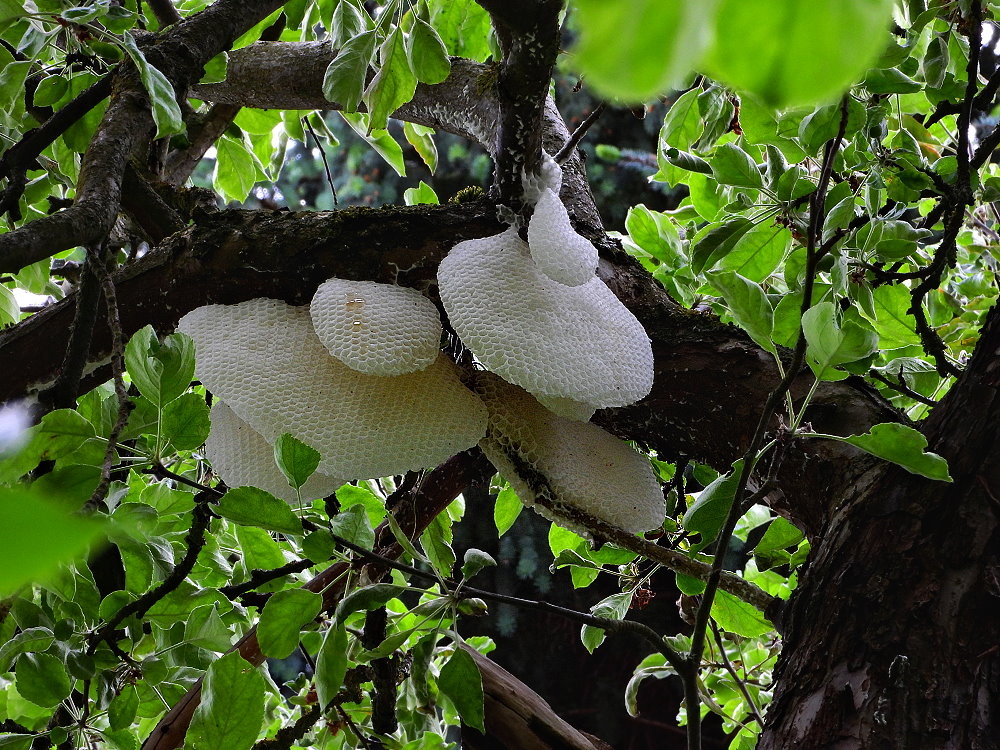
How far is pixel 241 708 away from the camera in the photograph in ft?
1.76

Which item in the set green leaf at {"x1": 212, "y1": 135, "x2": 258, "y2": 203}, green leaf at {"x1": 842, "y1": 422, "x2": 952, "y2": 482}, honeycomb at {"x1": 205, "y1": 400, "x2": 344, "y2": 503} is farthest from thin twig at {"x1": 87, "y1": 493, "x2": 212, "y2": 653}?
green leaf at {"x1": 212, "y1": 135, "x2": 258, "y2": 203}

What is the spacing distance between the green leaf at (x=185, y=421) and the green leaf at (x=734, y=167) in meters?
0.48

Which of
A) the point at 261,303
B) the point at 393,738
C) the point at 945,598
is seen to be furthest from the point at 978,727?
the point at 393,738

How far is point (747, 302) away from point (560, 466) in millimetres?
231

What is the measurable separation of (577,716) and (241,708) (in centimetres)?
233

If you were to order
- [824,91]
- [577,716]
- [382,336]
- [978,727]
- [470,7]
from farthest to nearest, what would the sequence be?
[577,716], [470,7], [382,336], [978,727], [824,91]

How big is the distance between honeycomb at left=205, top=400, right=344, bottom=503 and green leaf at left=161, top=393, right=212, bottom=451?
0.54 feet

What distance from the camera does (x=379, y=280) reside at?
2.43 feet

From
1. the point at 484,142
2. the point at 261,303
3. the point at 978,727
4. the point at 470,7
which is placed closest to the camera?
the point at 978,727

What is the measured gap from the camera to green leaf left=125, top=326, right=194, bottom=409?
537 mm

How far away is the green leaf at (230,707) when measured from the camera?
0.53m

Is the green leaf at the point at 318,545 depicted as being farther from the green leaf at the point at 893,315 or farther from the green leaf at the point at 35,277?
the green leaf at the point at 35,277

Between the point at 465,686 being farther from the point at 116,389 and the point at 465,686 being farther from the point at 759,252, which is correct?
the point at 759,252

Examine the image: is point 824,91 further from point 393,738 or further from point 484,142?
point 393,738
